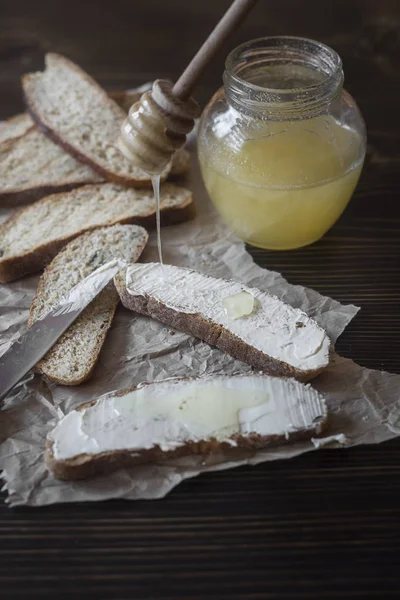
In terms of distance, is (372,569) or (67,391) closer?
(372,569)

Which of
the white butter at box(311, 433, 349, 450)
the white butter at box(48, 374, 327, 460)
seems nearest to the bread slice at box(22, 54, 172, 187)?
the white butter at box(48, 374, 327, 460)

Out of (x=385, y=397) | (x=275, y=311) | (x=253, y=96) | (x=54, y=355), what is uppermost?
(x=253, y=96)

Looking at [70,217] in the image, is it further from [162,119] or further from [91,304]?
[162,119]

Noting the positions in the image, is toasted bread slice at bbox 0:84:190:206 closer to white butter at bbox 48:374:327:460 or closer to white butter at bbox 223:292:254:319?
white butter at bbox 223:292:254:319

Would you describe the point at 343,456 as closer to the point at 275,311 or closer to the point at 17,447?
the point at 275,311

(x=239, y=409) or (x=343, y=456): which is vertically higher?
(x=239, y=409)

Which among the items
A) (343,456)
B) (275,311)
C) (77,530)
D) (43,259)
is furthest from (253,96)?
(77,530)
